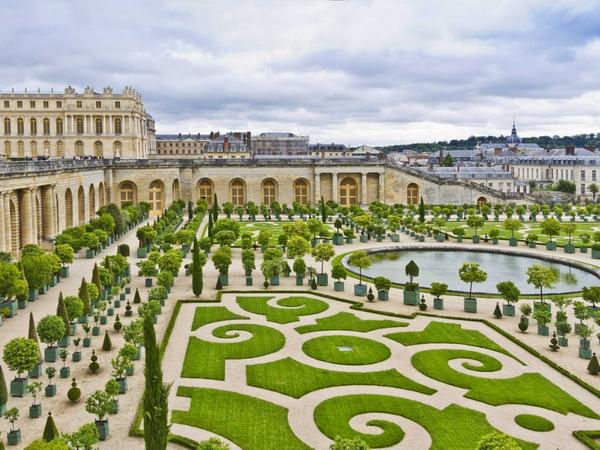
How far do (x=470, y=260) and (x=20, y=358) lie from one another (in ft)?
106

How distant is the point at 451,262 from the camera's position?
44.0 metres

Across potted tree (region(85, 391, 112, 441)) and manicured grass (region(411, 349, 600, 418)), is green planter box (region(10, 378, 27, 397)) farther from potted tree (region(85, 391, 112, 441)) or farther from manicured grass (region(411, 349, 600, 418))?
manicured grass (region(411, 349, 600, 418))

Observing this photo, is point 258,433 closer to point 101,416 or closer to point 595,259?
point 101,416

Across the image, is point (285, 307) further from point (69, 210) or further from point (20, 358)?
point (69, 210)

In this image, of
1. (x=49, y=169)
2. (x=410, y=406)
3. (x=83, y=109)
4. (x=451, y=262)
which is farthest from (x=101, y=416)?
(x=83, y=109)

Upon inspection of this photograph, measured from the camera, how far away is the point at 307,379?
21.4 metres

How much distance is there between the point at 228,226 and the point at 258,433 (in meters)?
32.5

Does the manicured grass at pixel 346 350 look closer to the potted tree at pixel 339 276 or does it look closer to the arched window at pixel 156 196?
the potted tree at pixel 339 276

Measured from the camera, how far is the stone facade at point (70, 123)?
295 ft

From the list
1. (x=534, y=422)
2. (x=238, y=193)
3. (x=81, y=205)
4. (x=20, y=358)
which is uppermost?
(x=238, y=193)

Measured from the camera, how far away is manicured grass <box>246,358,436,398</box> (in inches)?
813

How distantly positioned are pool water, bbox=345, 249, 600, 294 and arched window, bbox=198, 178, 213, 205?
3716 centimetres

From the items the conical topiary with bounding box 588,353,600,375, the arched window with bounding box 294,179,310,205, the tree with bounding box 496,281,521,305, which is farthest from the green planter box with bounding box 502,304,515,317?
the arched window with bounding box 294,179,310,205

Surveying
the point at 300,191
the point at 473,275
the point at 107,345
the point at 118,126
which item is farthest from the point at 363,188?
the point at 107,345
